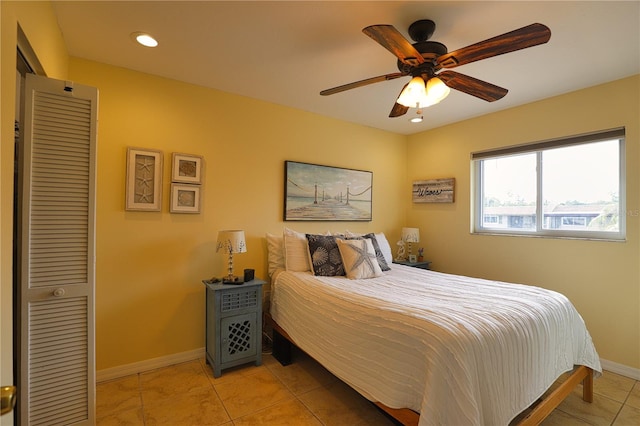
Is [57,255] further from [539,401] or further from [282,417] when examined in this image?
[539,401]

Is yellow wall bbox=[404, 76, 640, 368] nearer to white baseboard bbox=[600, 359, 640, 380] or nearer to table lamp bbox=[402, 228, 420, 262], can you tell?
white baseboard bbox=[600, 359, 640, 380]

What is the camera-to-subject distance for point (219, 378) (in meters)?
2.36

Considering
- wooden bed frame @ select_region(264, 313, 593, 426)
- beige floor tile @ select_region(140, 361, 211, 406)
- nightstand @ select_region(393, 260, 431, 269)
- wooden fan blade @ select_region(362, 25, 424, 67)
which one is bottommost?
beige floor tile @ select_region(140, 361, 211, 406)

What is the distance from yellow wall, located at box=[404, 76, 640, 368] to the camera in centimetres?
244

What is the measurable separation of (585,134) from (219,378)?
152 inches

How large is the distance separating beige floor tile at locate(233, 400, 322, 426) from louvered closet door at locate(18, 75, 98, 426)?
0.87 metres

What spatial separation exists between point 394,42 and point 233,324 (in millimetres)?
2320

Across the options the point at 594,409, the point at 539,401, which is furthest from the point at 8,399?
the point at 594,409

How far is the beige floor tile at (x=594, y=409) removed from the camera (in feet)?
6.28

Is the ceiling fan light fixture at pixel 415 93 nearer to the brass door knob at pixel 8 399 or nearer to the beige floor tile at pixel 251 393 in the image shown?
the brass door knob at pixel 8 399

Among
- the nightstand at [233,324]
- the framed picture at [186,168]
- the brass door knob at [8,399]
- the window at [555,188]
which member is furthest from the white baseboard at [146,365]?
the window at [555,188]

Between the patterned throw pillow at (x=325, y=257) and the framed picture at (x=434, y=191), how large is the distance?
182 cm

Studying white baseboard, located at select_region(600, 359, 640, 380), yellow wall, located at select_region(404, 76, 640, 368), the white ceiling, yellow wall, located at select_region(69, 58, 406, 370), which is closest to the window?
yellow wall, located at select_region(404, 76, 640, 368)

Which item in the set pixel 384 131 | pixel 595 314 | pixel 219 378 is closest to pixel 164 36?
pixel 219 378
